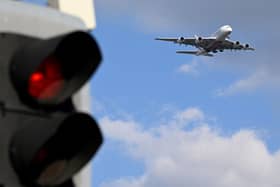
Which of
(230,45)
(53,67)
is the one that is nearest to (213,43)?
(230,45)

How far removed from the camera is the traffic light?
9.87 feet

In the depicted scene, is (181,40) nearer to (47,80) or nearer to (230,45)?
(230,45)

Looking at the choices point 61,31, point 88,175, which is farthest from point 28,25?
A: point 88,175

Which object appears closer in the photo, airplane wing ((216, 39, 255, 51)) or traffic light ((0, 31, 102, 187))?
traffic light ((0, 31, 102, 187))

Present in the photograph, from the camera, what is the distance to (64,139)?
3186mm

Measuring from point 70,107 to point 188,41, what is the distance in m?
96.2

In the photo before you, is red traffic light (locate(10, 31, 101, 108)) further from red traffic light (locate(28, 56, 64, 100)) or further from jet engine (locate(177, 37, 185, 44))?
jet engine (locate(177, 37, 185, 44))

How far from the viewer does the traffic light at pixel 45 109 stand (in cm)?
301

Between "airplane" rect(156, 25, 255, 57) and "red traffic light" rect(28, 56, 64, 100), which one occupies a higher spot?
"red traffic light" rect(28, 56, 64, 100)

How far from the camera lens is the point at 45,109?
10.3 feet

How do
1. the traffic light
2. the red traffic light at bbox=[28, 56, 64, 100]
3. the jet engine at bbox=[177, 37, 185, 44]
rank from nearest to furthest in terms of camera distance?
1. the traffic light
2. the red traffic light at bbox=[28, 56, 64, 100]
3. the jet engine at bbox=[177, 37, 185, 44]

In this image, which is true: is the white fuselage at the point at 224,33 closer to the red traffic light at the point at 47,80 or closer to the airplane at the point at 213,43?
the airplane at the point at 213,43

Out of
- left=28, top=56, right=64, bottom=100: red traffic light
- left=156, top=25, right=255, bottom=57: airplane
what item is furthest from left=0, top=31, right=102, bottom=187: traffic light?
left=156, top=25, right=255, bottom=57: airplane

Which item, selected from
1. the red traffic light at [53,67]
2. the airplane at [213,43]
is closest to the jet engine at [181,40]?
the airplane at [213,43]
